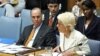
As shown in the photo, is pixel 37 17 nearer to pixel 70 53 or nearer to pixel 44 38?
pixel 44 38

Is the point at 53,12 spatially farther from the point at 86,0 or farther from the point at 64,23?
the point at 64,23

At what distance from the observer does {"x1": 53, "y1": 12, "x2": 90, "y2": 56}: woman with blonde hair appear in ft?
9.07

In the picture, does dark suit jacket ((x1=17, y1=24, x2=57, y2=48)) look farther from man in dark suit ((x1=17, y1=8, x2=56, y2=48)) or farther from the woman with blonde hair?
the woman with blonde hair

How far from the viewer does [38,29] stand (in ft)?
11.7

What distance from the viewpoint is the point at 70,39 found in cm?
291

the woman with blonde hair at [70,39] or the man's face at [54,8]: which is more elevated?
the man's face at [54,8]

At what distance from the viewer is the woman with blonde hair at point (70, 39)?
9.07 ft

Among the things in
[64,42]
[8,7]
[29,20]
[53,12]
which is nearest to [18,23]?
[29,20]

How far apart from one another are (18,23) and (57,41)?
1545 mm

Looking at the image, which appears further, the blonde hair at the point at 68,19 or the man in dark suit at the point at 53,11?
the man in dark suit at the point at 53,11

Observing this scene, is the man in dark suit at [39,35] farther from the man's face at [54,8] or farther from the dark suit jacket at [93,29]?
the man's face at [54,8]

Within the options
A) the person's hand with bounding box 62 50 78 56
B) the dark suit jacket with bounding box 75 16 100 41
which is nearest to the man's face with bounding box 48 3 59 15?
the dark suit jacket with bounding box 75 16 100 41

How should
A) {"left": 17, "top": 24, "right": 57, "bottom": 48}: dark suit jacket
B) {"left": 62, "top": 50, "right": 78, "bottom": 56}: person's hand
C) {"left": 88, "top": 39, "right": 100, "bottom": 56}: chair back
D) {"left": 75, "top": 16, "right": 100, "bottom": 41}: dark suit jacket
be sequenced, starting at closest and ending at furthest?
{"left": 62, "top": 50, "right": 78, "bottom": 56}: person's hand
{"left": 88, "top": 39, "right": 100, "bottom": 56}: chair back
{"left": 17, "top": 24, "right": 57, "bottom": 48}: dark suit jacket
{"left": 75, "top": 16, "right": 100, "bottom": 41}: dark suit jacket

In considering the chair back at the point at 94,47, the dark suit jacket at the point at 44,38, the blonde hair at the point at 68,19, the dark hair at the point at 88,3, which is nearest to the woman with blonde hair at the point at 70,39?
the blonde hair at the point at 68,19
